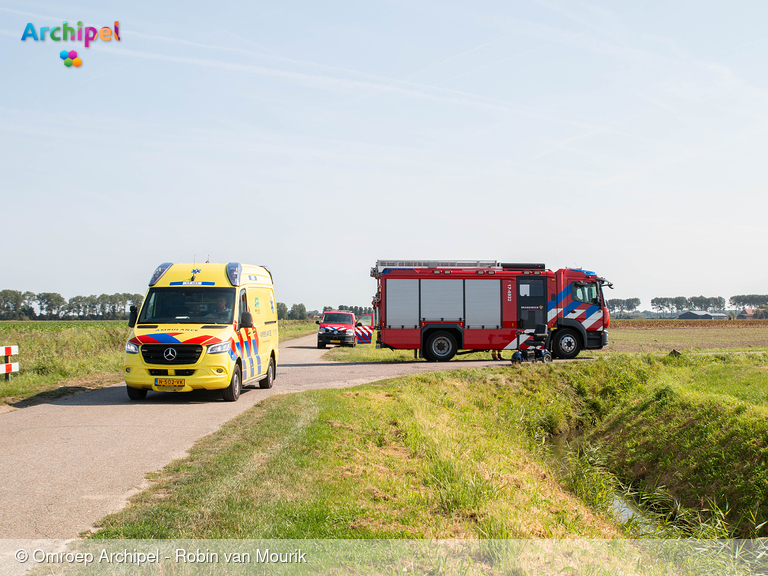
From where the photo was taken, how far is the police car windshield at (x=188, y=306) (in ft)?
39.9

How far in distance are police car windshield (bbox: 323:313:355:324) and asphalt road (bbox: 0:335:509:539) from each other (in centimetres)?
2014

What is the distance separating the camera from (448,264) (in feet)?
72.3

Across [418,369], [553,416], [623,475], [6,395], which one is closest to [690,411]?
[623,475]

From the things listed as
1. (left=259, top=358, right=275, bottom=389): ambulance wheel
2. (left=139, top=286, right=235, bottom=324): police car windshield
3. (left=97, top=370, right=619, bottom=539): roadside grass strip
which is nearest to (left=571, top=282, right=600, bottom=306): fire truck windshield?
(left=259, top=358, right=275, bottom=389): ambulance wheel

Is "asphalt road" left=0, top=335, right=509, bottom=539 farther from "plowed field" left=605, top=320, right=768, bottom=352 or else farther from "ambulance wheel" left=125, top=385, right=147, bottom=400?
"plowed field" left=605, top=320, right=768, bottom=352

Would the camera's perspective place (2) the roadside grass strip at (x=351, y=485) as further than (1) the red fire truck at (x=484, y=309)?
No

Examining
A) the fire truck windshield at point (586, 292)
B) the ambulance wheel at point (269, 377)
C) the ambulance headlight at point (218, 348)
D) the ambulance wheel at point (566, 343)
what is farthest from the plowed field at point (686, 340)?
the ambulance headlight at point (218, 348)

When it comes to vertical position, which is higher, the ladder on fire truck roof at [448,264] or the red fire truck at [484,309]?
the ladder on fire truck roof at [448,264]

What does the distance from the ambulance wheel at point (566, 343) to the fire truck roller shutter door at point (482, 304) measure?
223 cm

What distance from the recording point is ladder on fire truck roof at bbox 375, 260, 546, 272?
22.0 meters

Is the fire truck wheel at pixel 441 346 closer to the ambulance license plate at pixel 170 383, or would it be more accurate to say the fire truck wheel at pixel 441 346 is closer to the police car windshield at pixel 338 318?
the ambulance license plate at pixel 170 383

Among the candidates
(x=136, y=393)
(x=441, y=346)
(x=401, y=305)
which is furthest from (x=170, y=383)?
(x=441, y=346)

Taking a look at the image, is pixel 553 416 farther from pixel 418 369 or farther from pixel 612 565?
pixel 612 565

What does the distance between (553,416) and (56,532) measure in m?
A: 12.8
